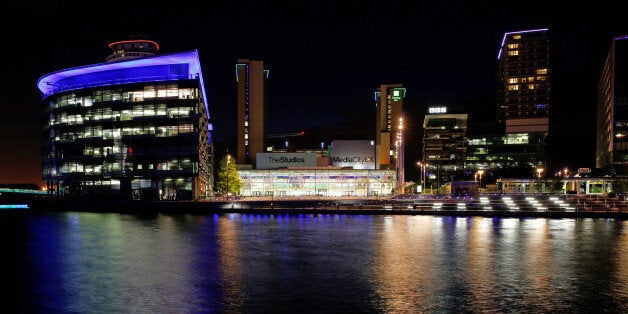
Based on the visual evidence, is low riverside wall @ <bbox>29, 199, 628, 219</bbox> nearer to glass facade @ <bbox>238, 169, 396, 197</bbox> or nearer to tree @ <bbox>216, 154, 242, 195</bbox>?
tree @ <bbox>216, 154, 242, 195</bbox>

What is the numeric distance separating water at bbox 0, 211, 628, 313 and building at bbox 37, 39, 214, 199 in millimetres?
51752

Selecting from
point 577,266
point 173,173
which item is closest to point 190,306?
point 577,266

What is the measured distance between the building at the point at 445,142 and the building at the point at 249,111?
239 ft

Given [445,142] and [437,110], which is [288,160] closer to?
[445,142]

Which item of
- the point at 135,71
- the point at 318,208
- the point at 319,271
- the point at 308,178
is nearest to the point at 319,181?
the point at 308,178

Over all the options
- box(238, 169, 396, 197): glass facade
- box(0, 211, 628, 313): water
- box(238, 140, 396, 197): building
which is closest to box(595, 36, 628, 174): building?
box(238, 169, 396, 197): glass facade

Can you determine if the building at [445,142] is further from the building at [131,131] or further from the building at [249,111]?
the building at [131,131]

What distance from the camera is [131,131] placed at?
93.4 metres

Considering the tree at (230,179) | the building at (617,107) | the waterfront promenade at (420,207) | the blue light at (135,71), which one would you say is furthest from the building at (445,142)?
the waterfront promenade at (420,207)

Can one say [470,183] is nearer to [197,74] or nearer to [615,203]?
[615,203]

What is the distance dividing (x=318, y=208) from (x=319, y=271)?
40038 millimetres

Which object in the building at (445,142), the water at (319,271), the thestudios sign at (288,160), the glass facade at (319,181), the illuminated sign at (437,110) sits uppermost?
the illuminated sign at (437,110)

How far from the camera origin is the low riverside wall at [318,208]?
181ft

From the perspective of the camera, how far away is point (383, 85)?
19025cm
